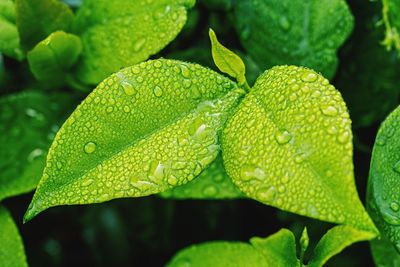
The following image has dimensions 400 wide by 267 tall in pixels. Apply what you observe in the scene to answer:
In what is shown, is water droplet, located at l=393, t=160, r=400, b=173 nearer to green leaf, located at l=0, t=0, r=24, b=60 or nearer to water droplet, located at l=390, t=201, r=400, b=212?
water droplet, located at l=390, t=201, r=400, b=212

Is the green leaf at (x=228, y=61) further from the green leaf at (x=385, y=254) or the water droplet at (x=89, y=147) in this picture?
the green leaf at (x=385, y=254)

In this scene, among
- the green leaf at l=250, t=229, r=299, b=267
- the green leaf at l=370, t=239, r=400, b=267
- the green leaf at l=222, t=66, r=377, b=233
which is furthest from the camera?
the green leaf at l=370, t=239, r=400, b=267

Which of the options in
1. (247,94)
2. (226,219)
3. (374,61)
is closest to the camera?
(247,94)

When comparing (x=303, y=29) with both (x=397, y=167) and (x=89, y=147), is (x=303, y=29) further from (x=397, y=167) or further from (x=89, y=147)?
(x=89, y=147)

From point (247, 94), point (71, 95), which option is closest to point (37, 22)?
point (71, 95)

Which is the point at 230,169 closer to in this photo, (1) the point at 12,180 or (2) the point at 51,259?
(1) the point at 12,180

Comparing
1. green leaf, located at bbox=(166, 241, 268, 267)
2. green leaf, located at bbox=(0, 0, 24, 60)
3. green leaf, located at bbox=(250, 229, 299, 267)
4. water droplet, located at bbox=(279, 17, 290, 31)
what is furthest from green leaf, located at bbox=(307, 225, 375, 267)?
green leaf, located at bbox=(0, 0, 24, 60)
